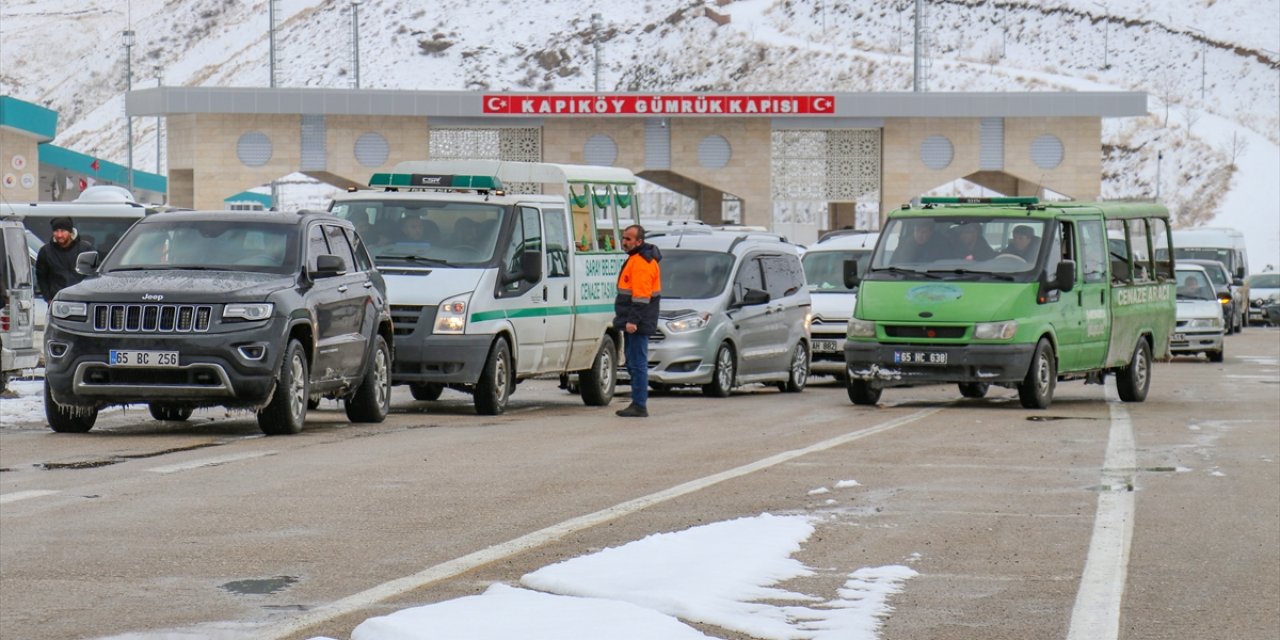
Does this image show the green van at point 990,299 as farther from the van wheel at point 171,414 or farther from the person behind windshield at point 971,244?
the van wheel at point 171,414

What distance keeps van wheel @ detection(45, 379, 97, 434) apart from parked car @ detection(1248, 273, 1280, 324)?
4879 cm

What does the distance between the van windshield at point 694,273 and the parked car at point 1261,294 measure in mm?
39160

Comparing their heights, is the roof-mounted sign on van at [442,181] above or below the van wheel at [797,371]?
above

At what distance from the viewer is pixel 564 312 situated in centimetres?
2116

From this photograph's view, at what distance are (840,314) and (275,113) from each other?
4232 cm

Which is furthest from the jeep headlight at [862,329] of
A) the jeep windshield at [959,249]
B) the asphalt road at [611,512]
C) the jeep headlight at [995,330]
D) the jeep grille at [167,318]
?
the jeep grille at [167,318]

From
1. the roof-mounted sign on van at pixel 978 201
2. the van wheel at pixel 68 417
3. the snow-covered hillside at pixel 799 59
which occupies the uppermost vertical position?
the snow-covered hillside at pixel 799 59

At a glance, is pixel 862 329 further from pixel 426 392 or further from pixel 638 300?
pixel 426 392

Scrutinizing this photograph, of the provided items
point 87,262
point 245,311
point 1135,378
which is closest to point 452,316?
point 245,311

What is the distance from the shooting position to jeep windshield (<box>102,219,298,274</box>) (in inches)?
674

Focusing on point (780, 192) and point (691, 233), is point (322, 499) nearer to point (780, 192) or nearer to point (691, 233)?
point (691, 233)

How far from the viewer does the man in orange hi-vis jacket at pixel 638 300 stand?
65.8 ft

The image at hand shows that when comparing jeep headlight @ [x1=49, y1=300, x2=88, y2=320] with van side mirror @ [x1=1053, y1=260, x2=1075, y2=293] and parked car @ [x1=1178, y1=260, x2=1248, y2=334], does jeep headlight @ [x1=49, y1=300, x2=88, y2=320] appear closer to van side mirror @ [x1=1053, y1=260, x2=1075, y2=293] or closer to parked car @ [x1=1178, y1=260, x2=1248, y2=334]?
van side mirror @ [x1=1053, y1=260, x2=1075, y2=293]

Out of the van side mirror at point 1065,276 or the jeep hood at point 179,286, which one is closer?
the jeep hood at point 179,286
